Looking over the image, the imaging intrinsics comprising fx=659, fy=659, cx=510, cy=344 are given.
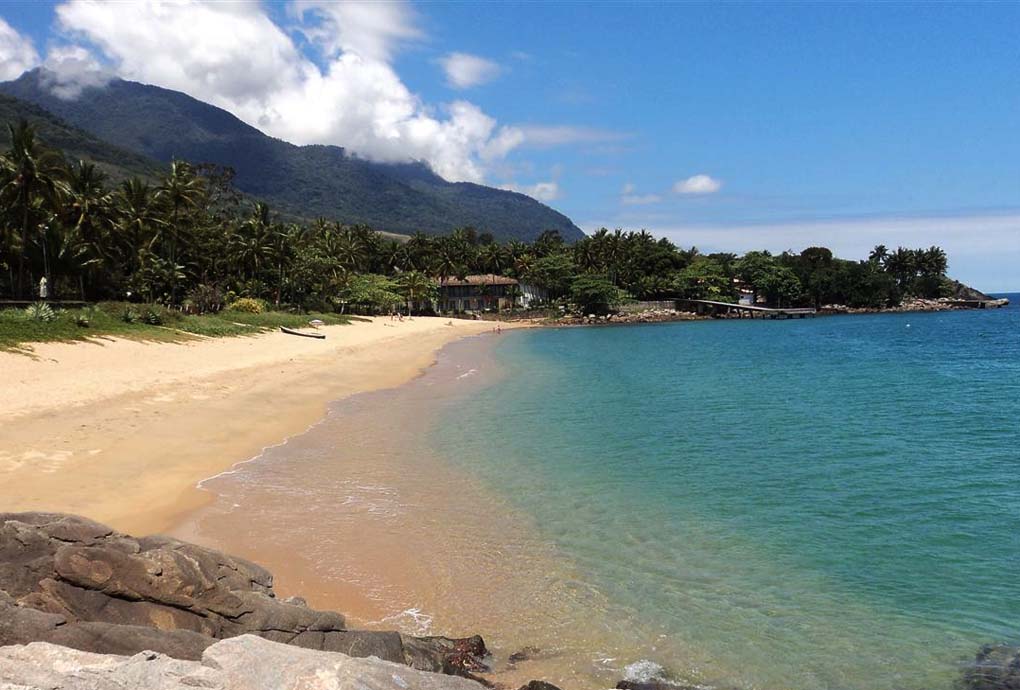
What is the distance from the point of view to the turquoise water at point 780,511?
28.0 ft

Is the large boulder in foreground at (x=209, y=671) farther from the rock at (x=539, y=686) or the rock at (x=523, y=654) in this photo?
the rock at (x=523, y=654)

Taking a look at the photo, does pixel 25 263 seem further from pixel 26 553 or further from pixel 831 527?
pixel 831 527

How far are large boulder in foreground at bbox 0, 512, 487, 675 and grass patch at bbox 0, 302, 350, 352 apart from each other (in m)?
22.0

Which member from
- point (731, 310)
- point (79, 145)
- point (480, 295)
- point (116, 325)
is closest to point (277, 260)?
point (116, 325)

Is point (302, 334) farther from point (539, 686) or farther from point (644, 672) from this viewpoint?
point (539, 686)

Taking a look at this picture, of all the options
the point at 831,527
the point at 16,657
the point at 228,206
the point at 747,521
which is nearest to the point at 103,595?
the point at 16,657

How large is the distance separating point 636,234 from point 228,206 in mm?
73275

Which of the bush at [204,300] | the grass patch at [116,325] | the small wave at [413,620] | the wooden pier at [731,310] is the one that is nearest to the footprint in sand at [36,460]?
the small wave at [413,620]

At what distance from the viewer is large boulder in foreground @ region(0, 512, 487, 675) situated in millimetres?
6785

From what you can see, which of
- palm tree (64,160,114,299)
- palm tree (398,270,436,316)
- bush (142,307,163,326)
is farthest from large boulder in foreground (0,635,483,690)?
palm tree (398,270,436,316)

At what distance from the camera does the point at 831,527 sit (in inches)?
488

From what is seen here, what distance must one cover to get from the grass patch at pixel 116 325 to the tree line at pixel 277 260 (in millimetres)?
8095

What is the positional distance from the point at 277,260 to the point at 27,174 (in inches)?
1437

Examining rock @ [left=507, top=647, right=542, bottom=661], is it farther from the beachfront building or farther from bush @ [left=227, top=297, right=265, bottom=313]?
the beachfront building
